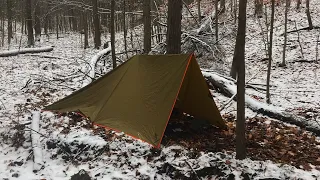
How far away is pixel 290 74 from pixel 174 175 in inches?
367

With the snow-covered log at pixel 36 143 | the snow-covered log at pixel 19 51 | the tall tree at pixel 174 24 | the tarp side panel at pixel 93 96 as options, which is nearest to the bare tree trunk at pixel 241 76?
the tarp side panel at pixel 93 96

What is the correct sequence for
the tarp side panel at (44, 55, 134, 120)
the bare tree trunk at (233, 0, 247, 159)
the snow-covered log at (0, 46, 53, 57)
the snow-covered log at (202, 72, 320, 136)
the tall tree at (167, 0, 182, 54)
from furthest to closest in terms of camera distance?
the snow-covered log at (0, 46, 53, 57)
the tall tree at (167, 0, 182, 54)
the tarp side panel at (44, 55, 134, 120)
the snow-covered log at (202, 72, 320, 136)
the bare tree trunk at (233, 0, 247, 159)

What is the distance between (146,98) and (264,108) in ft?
10.3

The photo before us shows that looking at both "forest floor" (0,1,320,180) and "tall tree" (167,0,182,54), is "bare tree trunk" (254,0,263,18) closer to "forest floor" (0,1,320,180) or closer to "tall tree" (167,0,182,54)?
"forest floor" (0,1,320,180)

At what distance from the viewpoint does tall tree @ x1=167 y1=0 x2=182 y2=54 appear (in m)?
7.49

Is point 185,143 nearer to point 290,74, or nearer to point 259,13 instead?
point 290,74

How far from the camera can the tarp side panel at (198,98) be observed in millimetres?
6238

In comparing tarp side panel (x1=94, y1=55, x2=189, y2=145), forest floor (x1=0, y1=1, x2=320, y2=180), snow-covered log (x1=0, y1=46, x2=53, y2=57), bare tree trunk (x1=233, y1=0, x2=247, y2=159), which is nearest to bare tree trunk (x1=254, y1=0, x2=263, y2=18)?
forest floor (x1=0, y1=1, x2=320, y2=180)

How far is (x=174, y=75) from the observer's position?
589 centimetres

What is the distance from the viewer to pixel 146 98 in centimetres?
609

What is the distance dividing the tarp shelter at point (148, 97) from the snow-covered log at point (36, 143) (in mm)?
612

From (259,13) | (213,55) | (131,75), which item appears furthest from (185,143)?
Answer: (259,13)

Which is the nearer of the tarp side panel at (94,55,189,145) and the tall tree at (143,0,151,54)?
the tarp side panel at (94,55,189,145)

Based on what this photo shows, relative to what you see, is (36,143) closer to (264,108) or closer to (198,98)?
(198,98)
